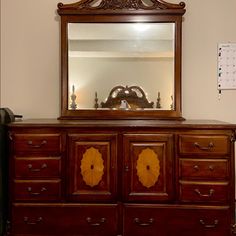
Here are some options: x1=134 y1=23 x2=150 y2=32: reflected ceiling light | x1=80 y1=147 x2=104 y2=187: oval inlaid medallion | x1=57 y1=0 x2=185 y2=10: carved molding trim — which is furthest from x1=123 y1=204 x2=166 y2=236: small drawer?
x1=57 y1=0 x2=185 y2=10: carved molding trim

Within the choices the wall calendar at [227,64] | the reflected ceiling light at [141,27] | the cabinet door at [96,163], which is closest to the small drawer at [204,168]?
the cabinet door at [96,163]

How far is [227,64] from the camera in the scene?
8.79ft

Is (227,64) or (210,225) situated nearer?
(210,225)

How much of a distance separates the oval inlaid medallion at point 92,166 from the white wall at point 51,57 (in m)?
0.64

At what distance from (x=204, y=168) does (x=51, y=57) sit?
1.43 meters

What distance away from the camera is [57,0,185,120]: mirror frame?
2.62 metres

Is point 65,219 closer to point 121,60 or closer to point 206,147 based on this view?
point 206,147

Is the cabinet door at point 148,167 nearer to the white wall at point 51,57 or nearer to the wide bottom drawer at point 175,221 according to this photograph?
the wide bottom drawer at point 175,221

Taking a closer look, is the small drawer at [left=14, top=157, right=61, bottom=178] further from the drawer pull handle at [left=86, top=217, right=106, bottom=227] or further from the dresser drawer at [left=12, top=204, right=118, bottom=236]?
the drawer pull handle at [left=86, top=217, right=106, bottom=227]

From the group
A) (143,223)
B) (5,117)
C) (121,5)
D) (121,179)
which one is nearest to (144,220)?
(143,223)

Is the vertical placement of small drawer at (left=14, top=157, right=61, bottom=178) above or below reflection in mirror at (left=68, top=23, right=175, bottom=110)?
below

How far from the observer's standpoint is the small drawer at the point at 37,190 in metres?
2.23

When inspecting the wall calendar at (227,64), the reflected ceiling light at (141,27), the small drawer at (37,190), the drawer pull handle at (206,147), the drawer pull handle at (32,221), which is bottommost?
the drawer pull handle at (32,221)

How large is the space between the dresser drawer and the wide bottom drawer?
0.38ft
